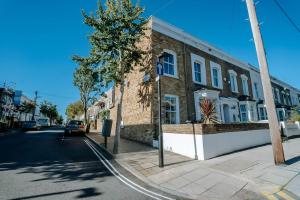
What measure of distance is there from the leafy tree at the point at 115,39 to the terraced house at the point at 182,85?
2.15 metres

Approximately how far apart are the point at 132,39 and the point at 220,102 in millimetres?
9918

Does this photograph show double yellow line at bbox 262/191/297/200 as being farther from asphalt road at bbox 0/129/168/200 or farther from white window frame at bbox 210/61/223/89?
white window frame at bbox 210/61/223/89

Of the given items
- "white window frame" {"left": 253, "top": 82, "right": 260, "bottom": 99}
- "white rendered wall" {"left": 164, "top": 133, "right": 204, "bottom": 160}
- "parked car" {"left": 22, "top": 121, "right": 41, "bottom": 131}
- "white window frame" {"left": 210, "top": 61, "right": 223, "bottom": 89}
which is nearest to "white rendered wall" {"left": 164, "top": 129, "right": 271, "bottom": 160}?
"white rendered wall" {"left": 164, "top": 133, "right": 204, "bottom": 160}

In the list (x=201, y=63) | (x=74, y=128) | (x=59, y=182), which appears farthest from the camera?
(x=74, y=128)

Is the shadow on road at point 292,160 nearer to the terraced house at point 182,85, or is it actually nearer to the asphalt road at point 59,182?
the asphalt road at point 59,182

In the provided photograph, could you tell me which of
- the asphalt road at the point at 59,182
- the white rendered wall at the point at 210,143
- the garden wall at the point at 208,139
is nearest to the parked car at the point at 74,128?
the asphalt road at the point at 59,182

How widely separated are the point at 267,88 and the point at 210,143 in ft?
10.6

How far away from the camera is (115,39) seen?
982 centimetres

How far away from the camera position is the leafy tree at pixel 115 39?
9648 mm

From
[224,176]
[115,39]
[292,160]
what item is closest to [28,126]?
[115,39]

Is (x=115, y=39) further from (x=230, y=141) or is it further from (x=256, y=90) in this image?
(x=256, y=90)

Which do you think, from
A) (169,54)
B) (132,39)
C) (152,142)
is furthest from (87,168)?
(169,54)

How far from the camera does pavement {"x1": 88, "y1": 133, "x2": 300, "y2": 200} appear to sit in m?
4.32

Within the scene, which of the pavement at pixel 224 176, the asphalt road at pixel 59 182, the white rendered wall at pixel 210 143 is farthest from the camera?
the white rendered wall at pixel 210 143
